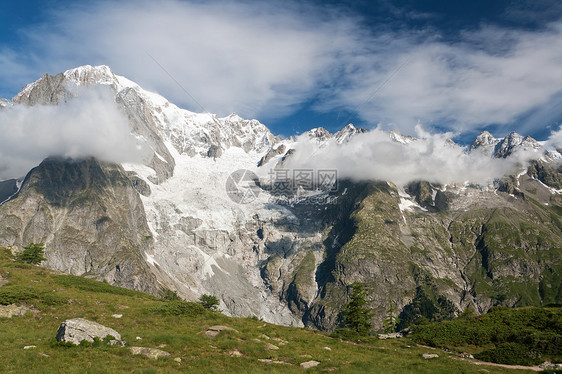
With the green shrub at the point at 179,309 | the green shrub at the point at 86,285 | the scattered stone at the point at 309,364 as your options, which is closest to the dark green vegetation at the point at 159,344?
the green shrub at the point at 179,309

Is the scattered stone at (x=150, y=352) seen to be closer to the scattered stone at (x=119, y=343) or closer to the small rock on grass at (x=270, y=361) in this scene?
the scattered stone at (x=119, y=343)

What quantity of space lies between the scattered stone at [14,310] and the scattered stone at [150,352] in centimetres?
1805

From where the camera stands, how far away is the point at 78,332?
1125 inches

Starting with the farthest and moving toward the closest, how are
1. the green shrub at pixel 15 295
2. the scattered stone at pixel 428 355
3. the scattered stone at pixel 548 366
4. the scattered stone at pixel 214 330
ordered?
the green shrub at pixel 15 295
the scattered stone at pixel 428 355
the scattered stone at pixel 214 330
the scattered stone at pixel 548 366

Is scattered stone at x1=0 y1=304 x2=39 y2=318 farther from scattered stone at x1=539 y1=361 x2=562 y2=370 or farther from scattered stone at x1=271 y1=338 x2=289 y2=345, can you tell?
scattered stone at x1=539 y1=361 x2=562 y2=370

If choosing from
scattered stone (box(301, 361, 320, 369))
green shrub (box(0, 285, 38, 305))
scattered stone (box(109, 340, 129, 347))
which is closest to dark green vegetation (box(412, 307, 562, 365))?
scattered stone (box(301, 361, 320, 369))

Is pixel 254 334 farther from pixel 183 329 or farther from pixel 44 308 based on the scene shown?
pixel 44 308

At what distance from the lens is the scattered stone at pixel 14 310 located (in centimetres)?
3649

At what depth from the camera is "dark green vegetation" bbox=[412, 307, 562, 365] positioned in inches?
1451

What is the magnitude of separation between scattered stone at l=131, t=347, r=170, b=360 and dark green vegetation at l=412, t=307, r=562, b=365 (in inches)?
1301

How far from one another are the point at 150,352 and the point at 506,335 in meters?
40.8

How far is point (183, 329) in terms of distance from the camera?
123 feet

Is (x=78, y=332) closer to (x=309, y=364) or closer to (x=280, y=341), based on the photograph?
(x=309, y=364)

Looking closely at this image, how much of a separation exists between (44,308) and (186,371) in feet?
79.4
